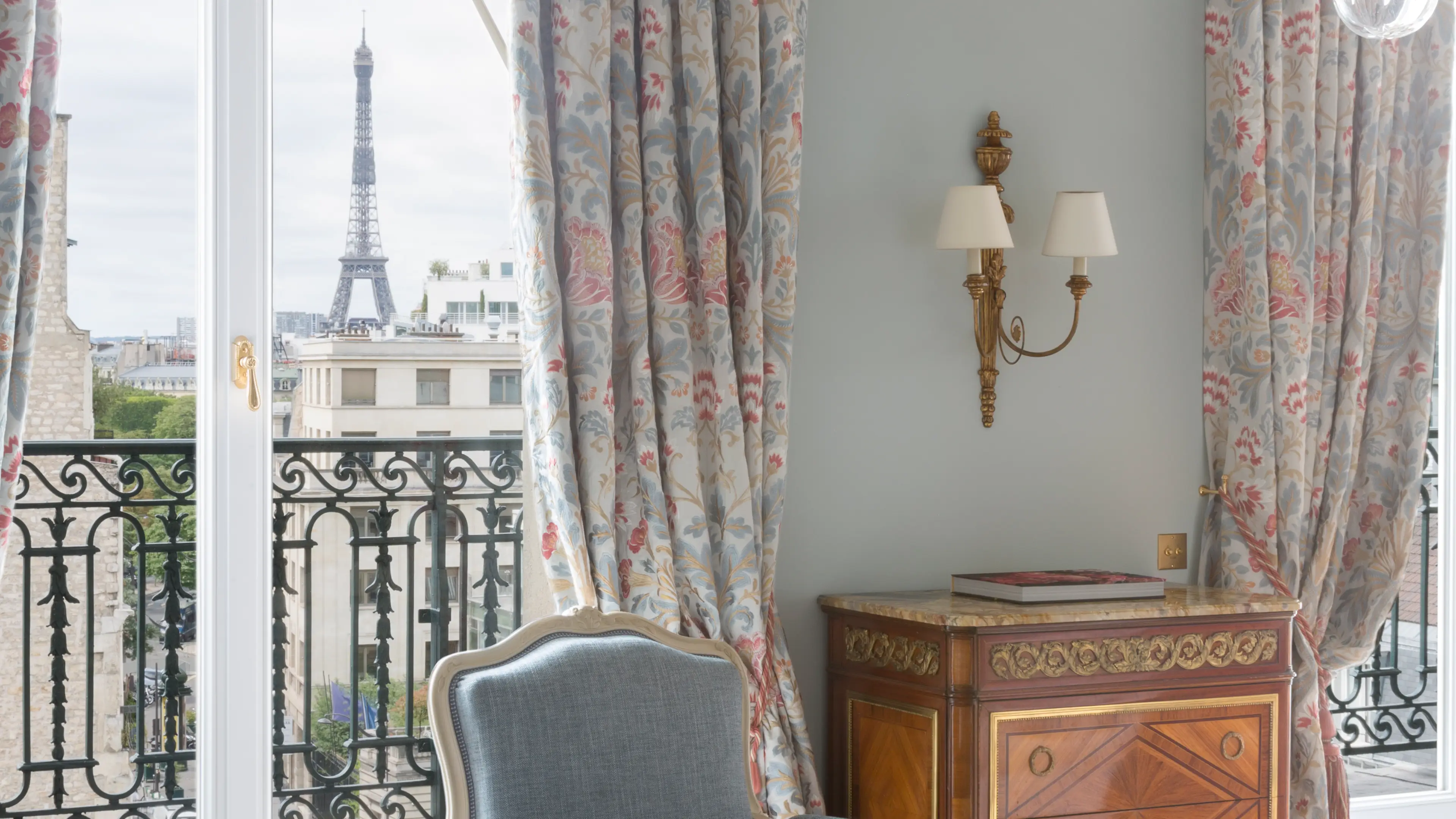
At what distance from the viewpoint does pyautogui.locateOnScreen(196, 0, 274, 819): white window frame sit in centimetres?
234

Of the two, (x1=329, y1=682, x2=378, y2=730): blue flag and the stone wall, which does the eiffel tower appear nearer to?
the stone wall

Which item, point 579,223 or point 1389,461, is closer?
point 579,223

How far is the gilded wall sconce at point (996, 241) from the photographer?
271 centimetres

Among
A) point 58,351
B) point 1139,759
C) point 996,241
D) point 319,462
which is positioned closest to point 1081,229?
point 996,241

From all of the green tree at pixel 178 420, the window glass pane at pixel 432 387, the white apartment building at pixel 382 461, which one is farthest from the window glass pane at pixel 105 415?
the window glass pane at pixel 432 387

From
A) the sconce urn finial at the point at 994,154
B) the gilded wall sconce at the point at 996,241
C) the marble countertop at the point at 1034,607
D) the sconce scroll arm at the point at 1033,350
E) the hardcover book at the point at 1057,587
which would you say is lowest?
the marble countertop at the point at 1034,607

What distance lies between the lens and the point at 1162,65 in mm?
3117

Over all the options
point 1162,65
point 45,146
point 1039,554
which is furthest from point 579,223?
point 1162,65

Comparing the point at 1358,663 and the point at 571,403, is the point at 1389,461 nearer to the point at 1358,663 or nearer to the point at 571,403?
the point at 1358,663

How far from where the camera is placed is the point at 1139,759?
2510mm

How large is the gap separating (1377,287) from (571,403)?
2.14 meters

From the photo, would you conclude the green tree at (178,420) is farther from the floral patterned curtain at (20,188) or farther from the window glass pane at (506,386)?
the window glass pane at (506,386)

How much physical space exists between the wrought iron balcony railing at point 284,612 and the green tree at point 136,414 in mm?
66

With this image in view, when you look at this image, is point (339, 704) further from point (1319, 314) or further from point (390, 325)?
point (1319, 314)
